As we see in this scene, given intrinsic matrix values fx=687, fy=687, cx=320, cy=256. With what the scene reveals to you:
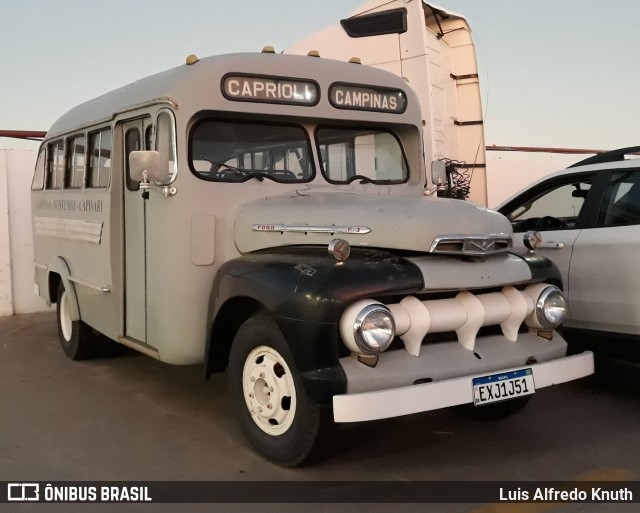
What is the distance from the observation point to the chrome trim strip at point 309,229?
4.05 meters

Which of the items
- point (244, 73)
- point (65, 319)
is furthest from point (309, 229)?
point (65, 319)

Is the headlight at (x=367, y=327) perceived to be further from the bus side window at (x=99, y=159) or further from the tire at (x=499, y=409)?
the bus side window at (x=99, y=159)

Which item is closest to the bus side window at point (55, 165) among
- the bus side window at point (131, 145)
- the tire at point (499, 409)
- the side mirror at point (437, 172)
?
the bus side window at point (131, 145)

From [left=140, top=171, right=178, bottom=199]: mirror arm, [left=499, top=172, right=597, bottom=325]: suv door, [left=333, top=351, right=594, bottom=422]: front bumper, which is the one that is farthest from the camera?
[left=499, top=172, right=597, bottom=325]: suv door

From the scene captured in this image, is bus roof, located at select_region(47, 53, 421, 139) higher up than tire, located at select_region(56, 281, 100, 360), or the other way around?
bus roof, located at select_region(47, 53, 421, 139)

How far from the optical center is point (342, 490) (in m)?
3.68

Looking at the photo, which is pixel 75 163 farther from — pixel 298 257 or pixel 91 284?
pixel 298 257

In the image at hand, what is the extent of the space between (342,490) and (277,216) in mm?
1714

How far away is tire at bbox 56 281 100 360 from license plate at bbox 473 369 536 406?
4.18 meters

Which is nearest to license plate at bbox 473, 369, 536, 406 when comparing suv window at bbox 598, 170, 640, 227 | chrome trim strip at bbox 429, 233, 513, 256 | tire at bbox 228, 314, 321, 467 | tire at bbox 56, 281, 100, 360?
chrome trim strip at bbox 429, 233, 513, 256

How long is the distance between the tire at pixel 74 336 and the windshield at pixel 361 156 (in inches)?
119

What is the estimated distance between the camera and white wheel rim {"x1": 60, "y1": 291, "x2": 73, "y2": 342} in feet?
22.2

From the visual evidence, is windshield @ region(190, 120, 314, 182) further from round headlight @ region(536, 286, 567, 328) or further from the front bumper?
the front bumper

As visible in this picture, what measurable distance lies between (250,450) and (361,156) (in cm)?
234
